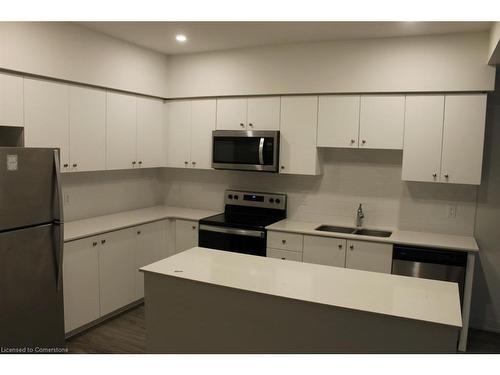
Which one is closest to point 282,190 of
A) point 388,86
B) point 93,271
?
point 388,86

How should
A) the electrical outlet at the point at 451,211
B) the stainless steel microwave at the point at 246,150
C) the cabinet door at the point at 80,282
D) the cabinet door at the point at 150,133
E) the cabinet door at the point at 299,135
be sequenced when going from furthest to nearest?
the cabinet door at the point at 150,133, the stainless steel microwave at the point at 246,150, the cabinet door at the point at 299,135, the electrical outlet at the point at 451,211, the cabinet door at the point at 80,282

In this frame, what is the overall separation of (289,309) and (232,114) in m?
2.71

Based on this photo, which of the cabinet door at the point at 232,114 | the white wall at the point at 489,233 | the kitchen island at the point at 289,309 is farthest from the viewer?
the cabinet door at the point at 232,114

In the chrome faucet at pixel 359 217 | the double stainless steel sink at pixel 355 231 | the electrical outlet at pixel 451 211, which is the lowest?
the double stainless steel sink at pixel 355 231

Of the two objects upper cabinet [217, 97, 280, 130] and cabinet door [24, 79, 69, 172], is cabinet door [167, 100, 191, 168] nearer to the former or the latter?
upper cabinet [217, 97, 280, 130]

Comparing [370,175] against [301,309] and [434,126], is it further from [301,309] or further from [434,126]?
[301,309]

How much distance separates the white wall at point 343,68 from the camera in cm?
348

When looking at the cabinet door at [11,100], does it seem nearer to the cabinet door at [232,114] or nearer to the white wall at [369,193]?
the cabinet door at [232,114]

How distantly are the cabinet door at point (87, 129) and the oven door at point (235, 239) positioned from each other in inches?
48.3

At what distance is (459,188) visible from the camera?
3.84 m

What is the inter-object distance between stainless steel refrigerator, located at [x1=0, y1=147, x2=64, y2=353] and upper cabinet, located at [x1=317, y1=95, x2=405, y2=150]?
2.39 meters

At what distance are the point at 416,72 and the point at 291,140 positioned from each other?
128cm

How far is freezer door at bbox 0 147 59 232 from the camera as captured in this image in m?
2.71

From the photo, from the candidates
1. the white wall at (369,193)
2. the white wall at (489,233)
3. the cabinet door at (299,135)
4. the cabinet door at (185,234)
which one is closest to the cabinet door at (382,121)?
the white wall at (369,193)
